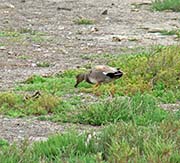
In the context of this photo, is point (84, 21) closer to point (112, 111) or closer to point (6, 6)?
point (6, 6)

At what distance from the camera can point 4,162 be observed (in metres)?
5.59

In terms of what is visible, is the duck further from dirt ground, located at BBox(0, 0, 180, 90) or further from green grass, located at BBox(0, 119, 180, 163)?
green grass, located at BBox(0, 119, 180, 163)

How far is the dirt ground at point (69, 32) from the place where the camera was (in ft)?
38.3

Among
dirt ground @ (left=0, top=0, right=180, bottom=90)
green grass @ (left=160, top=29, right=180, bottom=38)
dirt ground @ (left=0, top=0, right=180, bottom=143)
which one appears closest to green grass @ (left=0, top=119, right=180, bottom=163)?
dirt ground @ (left=0, top=0, right=180, bottom=143)

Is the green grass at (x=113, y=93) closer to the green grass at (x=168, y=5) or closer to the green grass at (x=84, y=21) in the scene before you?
the green grass at (x=84, y=21)

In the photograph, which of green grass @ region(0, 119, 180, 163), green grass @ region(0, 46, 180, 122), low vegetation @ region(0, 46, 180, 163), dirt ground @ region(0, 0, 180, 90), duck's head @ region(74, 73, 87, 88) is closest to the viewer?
green grass @ region(0, 119, 180, 163)

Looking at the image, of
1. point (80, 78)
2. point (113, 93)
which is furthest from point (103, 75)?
point (80, 78)

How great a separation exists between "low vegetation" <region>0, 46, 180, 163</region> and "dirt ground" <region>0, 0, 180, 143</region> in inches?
20.9

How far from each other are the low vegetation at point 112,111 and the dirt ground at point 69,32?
1.74 ft

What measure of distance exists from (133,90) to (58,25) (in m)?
7.29

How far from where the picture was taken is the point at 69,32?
15.4 meters

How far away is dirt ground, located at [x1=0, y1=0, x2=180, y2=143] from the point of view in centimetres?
1166

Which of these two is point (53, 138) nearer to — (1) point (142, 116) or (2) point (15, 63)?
(1) point (142, 116)

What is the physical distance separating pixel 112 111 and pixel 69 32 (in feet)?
25.0
